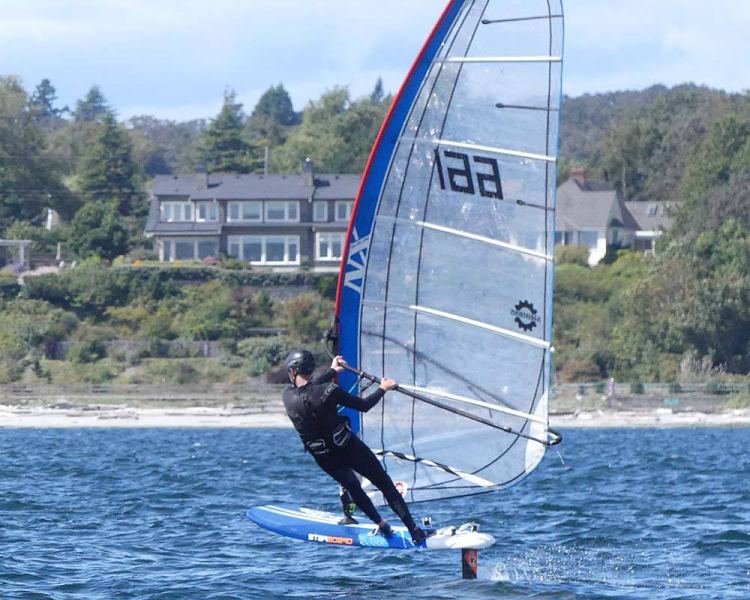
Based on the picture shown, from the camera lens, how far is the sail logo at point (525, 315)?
10000mm

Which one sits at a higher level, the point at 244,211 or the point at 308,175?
the point at 308,175

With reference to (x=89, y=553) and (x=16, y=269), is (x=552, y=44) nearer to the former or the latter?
(x=89, y=553)

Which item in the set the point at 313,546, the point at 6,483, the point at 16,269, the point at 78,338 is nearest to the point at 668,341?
the point at 78,338

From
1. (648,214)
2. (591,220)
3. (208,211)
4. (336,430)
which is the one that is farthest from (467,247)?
(648,214)

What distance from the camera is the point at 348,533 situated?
394 inches

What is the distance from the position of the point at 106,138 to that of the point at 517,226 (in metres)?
62.4

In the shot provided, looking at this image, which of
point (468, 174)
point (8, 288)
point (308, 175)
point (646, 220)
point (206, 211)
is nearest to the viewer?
point (468, 174)

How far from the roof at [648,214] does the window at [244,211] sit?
776 inches

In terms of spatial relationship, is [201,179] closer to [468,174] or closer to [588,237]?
[588,237]

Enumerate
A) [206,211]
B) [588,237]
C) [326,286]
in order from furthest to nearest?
[588,237] → [206,211] → [326,286]

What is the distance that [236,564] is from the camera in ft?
37.2

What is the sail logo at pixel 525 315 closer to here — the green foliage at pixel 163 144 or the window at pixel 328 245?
the window at pixel 328 245

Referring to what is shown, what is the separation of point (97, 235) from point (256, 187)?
27.0 feet

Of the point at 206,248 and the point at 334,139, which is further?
the point at 334,139
